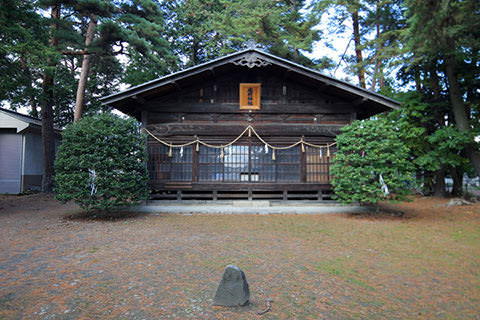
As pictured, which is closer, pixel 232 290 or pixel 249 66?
pixel 232 290

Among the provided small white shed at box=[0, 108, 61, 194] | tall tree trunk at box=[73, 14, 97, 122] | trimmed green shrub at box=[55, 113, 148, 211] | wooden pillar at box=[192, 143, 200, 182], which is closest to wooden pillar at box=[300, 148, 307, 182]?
wooden pillar at box=[192, 143, 200, 182]

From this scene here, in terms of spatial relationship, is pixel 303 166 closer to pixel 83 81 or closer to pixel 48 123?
pixel 48 123

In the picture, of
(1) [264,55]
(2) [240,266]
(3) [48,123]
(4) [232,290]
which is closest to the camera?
(4) [232,290]

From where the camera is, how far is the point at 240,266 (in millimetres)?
4816

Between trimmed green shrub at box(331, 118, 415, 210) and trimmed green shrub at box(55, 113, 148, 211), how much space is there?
6.90 meters

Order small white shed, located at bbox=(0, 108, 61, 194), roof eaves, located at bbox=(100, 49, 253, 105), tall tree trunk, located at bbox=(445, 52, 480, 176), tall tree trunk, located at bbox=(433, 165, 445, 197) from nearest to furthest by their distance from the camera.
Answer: roof eaves, located at bbox=(100, 49, 253, 105)
tall tree trunk, located at bbox=(445, 52, 480, 176)
tall tree trunk, located at bbox=(433, 165, 445, 197)
small white shed, located at bbox=(0, 108, 61, 194)

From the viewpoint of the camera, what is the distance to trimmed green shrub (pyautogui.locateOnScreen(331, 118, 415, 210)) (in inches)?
348

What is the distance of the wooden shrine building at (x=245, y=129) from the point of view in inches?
418

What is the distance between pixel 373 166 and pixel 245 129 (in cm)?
469

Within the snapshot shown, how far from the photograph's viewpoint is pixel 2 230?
290 inches

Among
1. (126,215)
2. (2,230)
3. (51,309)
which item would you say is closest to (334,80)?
(126,215)

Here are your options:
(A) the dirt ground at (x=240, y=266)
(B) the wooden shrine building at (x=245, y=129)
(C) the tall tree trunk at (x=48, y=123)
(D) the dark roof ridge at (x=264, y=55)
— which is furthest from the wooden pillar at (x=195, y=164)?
(C) the tall tree trunk at (x=48, y=123)

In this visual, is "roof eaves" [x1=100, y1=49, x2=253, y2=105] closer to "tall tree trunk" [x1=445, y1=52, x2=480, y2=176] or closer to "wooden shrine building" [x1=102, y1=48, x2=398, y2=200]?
"wooden shrine building" [x1=102, y1=48, x2=398, y2=200]

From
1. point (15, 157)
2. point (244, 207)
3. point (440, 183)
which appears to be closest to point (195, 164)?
point (244, 207)
